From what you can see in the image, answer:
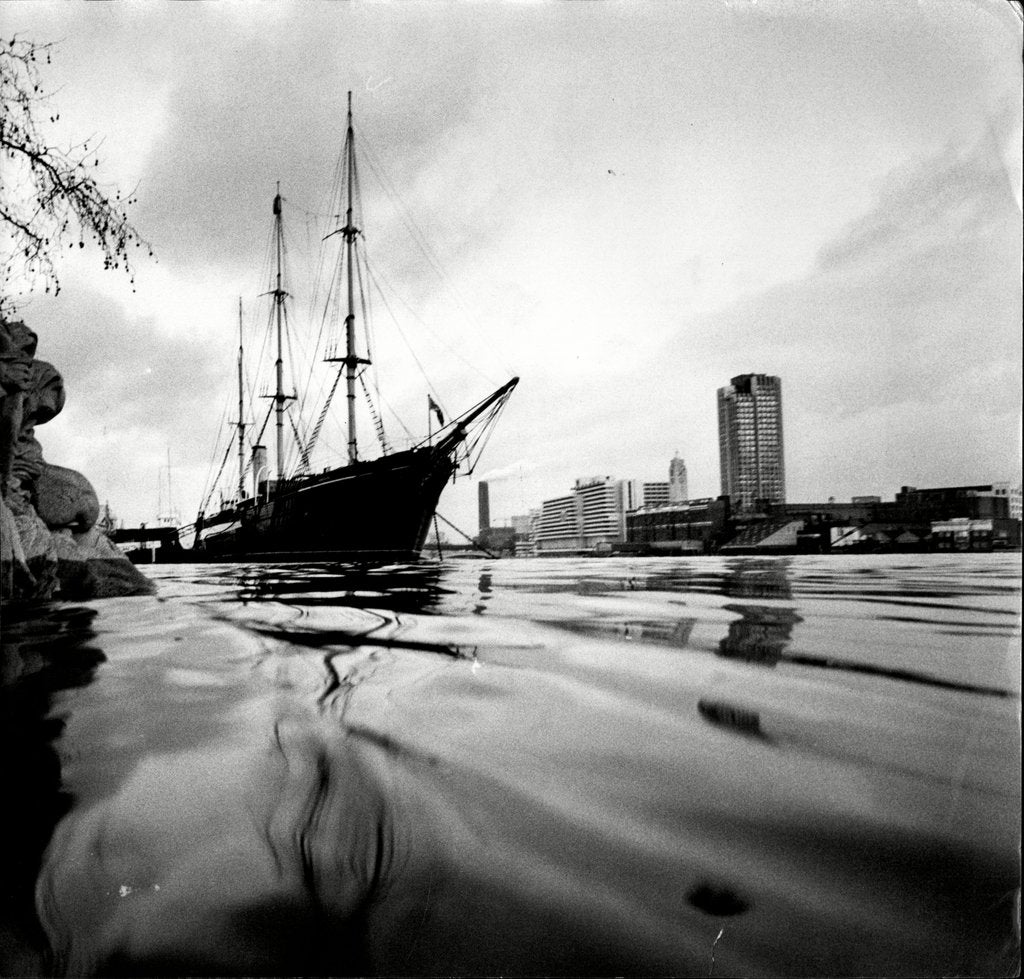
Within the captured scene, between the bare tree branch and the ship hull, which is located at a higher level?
the bare tree branch

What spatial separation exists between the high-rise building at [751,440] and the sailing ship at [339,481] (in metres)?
0.62

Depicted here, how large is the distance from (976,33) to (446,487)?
1.79 meters

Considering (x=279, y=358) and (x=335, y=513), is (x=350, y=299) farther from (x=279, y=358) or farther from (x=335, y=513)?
(x=335, y=513)

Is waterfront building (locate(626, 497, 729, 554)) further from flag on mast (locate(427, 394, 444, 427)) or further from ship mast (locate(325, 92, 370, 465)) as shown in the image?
ship mast (locate(325, 92, 370, 465))

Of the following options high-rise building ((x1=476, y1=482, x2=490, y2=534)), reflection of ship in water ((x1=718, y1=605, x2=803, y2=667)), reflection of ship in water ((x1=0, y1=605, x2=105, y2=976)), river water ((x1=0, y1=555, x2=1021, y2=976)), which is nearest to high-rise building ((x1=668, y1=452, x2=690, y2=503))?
river water ((x1=0, y1=555, x2=1021, y2=976))

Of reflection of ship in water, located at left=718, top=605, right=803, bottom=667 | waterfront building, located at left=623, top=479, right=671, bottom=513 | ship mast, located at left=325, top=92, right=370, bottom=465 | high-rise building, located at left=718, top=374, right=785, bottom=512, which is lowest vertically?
reflection of ship in water, located at left=718, top=605, right=803, bottom=667

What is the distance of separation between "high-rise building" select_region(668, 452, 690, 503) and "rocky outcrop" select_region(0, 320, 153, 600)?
5.10 ft

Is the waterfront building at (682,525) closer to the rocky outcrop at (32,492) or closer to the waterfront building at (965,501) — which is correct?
the waterfront building at (965,501)

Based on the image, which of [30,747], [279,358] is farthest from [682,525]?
[30,747]

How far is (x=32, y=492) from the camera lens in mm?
1657

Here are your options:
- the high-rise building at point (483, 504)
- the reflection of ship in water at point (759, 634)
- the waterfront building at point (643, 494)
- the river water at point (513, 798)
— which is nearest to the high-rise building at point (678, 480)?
the waterfront building at point (643, 494)

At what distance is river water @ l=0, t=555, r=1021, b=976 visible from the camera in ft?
2.67

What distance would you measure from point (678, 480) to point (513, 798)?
1.03 m

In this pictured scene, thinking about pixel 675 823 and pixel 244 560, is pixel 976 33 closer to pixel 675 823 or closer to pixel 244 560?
pixel 675 823
